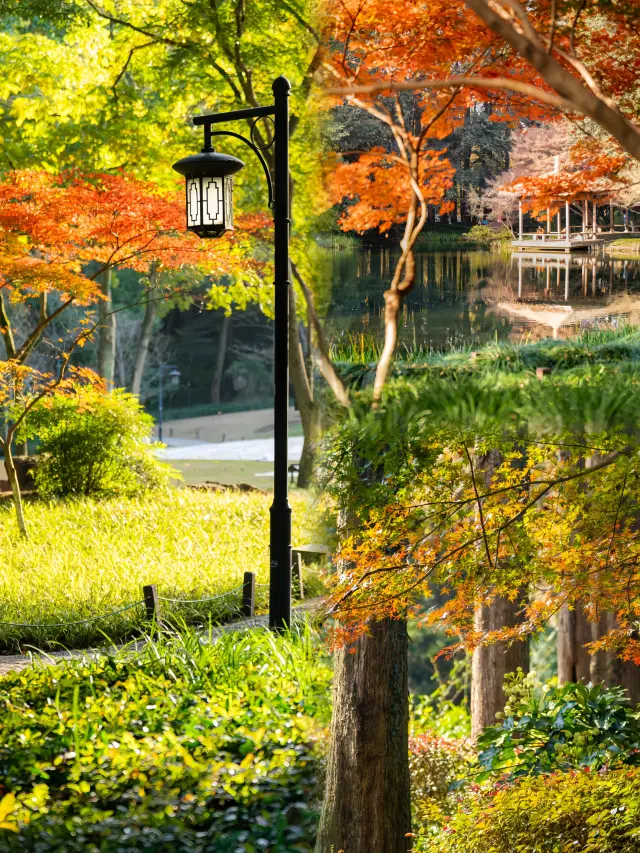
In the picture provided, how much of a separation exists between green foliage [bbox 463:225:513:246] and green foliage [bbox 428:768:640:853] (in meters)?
2.28

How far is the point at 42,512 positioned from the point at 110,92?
472 centimetres

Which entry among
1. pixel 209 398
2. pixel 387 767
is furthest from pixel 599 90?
pixel 209 398

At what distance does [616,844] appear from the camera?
300cm

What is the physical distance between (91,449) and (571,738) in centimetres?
647

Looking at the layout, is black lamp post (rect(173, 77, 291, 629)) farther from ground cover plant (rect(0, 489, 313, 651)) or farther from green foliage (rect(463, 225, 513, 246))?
green foliage (rect(463, 225, 513, 246))

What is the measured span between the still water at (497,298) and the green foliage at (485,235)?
0.02 m

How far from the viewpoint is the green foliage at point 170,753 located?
299cm

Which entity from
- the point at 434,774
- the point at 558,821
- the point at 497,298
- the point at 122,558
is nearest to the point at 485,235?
the point at 497,298

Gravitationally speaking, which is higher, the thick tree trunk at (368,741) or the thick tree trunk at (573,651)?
the thick tree trunk at (368,741)

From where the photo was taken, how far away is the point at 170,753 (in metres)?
3.31

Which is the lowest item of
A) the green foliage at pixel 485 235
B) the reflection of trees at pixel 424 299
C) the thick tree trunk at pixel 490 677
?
the thick tree trunk at pixel 490 677

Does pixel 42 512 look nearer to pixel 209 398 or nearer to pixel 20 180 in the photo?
pixel 20 180

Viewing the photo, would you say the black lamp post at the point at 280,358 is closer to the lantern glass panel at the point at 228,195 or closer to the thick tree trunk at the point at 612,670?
the lantern glass panel at the point at 228,195

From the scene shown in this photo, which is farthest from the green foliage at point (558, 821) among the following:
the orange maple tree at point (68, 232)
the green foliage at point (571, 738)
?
the orange maple tree at point (68, 232)
